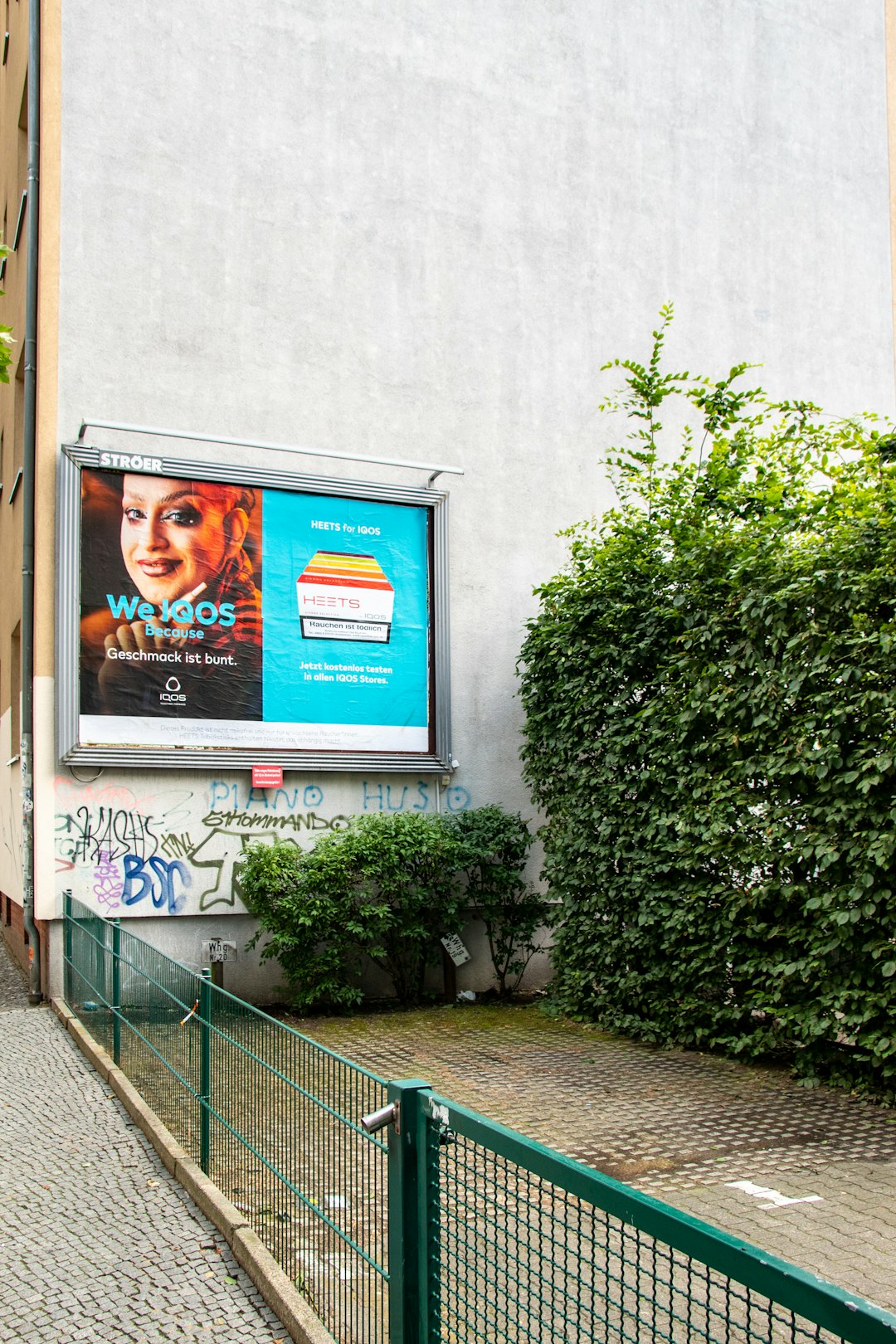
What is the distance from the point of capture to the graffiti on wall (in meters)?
9.80

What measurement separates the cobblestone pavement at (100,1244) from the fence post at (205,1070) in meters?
0.20

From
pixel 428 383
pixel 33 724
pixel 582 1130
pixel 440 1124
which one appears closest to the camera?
pixel 440 1124

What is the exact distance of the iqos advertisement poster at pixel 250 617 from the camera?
1002 cm

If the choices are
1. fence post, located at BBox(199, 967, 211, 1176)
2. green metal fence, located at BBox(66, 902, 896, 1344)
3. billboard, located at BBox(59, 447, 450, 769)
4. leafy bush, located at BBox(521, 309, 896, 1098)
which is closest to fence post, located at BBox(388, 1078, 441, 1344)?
green metal fence, located at BBox(66, 902, 896, 1344)

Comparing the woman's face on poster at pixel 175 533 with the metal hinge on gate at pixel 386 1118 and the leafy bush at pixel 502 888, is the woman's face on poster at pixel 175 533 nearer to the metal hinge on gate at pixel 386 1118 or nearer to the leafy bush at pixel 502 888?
the leafy bush at pixel 502 888

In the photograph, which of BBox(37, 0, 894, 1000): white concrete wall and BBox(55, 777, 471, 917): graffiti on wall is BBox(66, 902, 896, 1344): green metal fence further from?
BBox(37, 0, 894, 1000): white concrete wall

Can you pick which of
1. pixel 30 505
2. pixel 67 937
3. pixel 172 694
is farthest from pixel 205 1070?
pixel 30 505

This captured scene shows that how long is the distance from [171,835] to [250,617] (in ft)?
6.75

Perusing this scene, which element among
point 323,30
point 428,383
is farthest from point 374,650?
point 323,30

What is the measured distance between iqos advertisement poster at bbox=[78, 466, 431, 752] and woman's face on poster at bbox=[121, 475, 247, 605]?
1cm

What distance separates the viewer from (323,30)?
1178 centimetres

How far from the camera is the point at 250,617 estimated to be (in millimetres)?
10617

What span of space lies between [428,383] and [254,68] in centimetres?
342

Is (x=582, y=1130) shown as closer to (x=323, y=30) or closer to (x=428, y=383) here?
(x=428, y=383)
